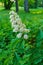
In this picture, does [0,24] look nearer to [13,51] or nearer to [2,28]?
[2,28]

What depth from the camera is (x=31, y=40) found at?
10.9ft

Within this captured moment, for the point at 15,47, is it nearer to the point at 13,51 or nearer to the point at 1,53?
the point at 13,51

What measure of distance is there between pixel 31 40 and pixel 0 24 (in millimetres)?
1038

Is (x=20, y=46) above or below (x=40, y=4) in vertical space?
above

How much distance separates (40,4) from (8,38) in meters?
61.1

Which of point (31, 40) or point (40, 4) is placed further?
point (40, 4)

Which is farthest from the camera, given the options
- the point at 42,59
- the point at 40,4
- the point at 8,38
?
the point at 40,4

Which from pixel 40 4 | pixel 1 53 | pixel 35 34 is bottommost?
pixel 40 4

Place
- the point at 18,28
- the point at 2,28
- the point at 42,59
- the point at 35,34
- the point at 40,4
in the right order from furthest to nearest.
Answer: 1. the point at 40,4
2. the point at 2,28
3. the point at 35,34
4. the point at 42,59
5. the point at 18,28

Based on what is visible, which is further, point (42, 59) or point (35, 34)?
point (35, 34)

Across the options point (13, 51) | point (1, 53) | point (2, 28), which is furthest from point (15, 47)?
point (2, 28)

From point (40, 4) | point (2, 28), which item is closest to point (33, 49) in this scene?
point (2, 28)

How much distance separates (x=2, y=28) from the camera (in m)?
4.05

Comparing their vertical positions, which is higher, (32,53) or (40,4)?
(32,53)
